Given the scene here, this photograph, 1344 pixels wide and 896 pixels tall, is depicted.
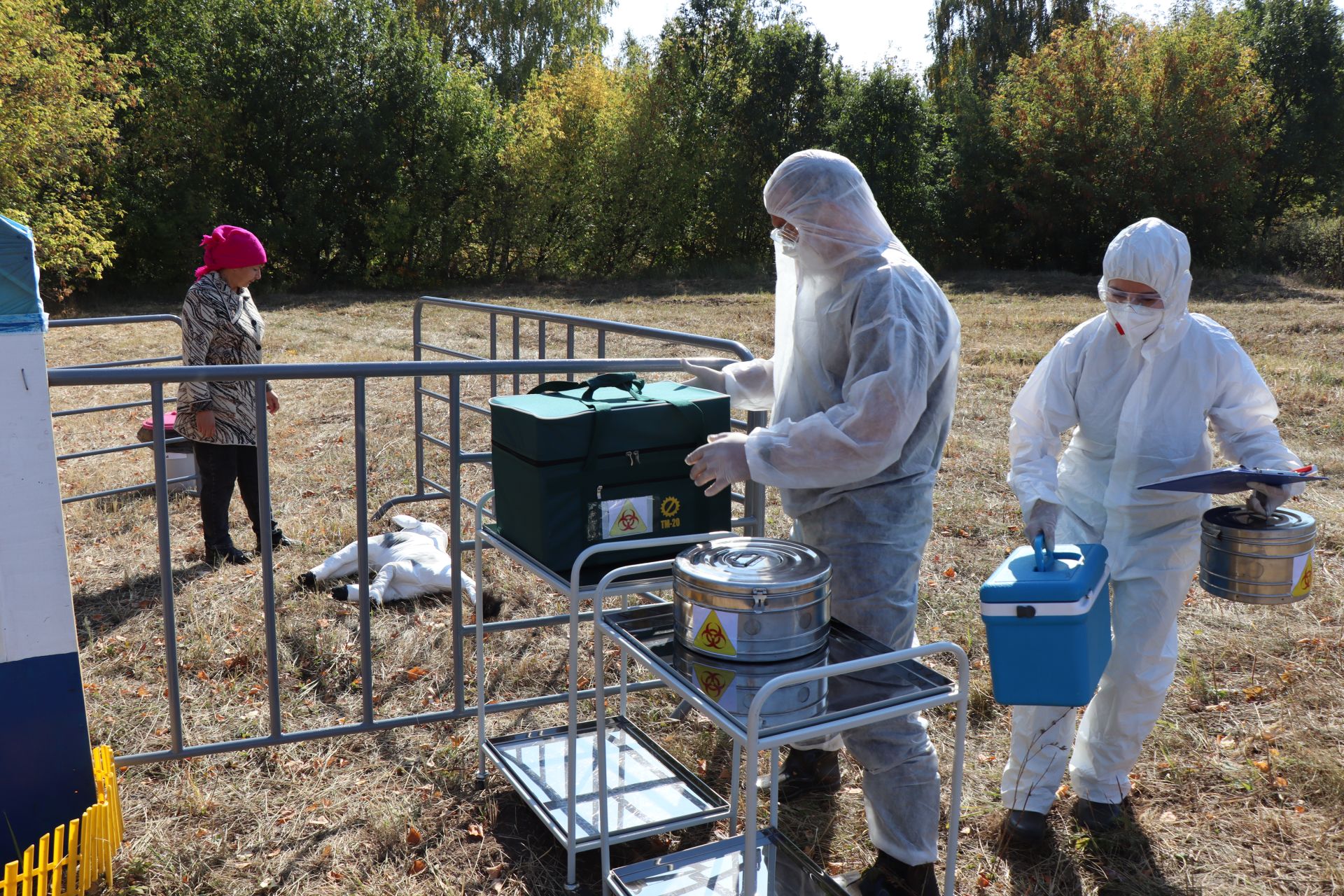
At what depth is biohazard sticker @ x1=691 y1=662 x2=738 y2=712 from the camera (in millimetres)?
1976

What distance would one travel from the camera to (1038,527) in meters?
2.91

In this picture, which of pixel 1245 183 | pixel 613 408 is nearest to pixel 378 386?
pixel 613 408

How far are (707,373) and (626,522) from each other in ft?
2.42

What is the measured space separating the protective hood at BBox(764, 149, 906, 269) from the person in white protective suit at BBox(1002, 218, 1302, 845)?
85cm

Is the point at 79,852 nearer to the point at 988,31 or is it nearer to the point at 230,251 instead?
the point at 230,251

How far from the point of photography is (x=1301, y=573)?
2.76 m

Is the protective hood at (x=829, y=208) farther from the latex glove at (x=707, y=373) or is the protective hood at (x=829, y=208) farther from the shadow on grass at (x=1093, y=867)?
the shadow on grass at (x=1093, y=867)

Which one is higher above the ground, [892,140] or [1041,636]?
[892,140]

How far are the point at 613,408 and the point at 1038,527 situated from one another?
1.30 meters

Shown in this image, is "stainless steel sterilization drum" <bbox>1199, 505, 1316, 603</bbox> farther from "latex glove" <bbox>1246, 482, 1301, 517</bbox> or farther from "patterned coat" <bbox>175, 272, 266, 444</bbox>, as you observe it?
"patterned coat" <bbox>175, 272, 266, 444</bbox>

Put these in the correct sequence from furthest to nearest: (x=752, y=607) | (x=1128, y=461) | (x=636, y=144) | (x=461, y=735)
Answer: (x=636, y=144), (x=461, y=735), (x=1128, y=461), (x=752, y=607)

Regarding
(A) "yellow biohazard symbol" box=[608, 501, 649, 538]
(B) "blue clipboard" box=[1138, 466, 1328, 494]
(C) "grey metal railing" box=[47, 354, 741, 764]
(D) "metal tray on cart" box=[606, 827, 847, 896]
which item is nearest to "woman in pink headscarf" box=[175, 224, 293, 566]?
(C) "grey metal railing" box=[47, 354, 741, 764]

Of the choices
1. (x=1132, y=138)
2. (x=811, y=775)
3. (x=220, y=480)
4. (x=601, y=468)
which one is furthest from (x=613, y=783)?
(x=1132, y=138)

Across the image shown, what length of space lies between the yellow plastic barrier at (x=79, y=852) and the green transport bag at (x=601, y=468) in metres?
1.27
